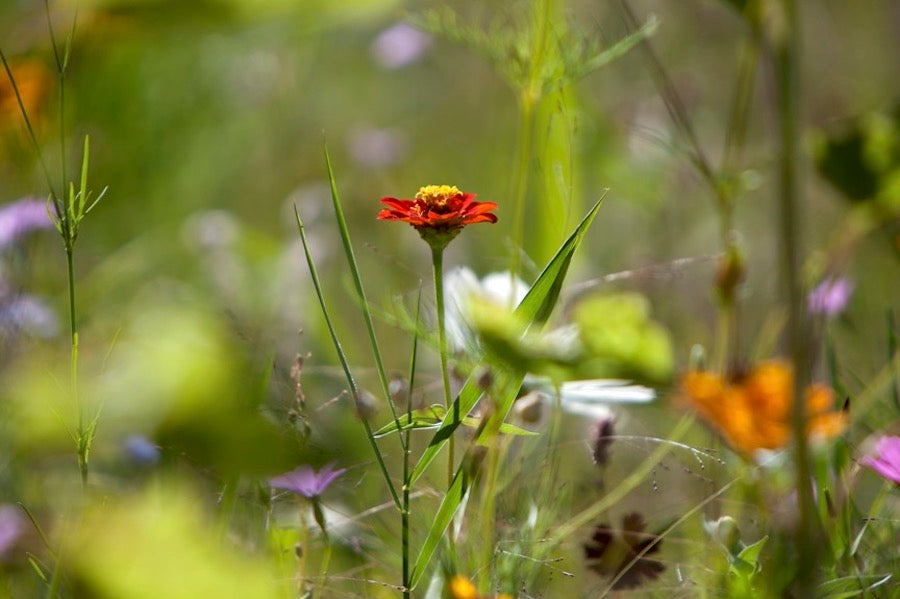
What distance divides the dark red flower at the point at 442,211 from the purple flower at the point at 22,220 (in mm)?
356

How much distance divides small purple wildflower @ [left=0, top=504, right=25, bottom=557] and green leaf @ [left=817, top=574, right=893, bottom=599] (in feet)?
1.23

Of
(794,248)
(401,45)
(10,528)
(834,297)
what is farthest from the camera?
(401,45)

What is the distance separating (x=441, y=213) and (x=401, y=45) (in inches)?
42.7

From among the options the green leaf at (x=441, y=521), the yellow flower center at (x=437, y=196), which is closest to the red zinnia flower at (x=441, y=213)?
the yellow flower center at (x=437, y=196)

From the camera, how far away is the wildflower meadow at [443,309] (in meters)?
0.22

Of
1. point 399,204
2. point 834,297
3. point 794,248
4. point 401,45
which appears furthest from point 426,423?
point 401,45

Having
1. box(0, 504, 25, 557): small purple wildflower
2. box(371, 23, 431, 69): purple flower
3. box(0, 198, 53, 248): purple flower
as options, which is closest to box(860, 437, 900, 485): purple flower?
box(0, 504, 25, 557): small purple wildflower

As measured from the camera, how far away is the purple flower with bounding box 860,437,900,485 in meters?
0.46

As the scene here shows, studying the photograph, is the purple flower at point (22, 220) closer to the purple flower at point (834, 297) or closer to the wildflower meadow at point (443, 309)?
the wildflower meadow at point (443, 309)

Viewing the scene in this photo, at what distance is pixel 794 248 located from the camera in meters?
0.26

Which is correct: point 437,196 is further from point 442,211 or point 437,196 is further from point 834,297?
point 834,297

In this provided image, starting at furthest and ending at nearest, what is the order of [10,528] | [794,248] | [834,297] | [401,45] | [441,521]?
[401,45] < [834,297] < [10,528] < [441,521] < [794,248]

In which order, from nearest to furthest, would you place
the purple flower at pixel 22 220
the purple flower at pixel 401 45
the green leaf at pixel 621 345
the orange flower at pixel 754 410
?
Answer: the green leaf at pixel 621 345, the orange flower at pixel 754 410, the purple flower at pixel 22 220, the purple flower at pixel 401 45

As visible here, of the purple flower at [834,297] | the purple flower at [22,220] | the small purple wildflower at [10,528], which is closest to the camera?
the small purple wildflower at [10,528]
